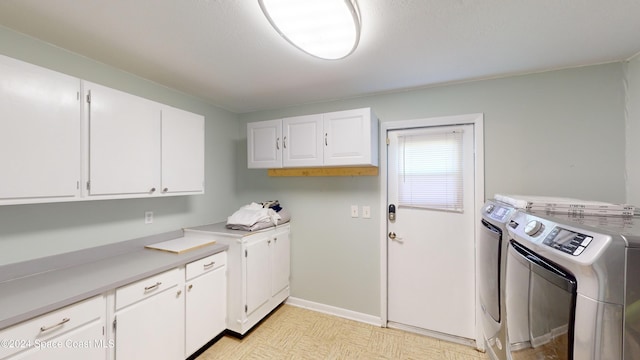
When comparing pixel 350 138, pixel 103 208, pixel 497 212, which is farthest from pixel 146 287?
pixel 497 212

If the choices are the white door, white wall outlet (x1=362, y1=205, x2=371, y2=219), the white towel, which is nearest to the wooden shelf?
the white door

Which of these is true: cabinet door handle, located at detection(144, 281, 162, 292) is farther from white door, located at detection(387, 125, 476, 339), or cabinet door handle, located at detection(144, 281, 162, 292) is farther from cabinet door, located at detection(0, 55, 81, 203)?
white door, located at detection(387, 125, 476, 339)

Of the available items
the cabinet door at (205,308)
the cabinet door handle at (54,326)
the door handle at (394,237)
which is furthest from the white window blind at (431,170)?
the cabinet door handle at (54,326)

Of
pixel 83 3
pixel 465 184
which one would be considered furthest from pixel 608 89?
pixel 83 3

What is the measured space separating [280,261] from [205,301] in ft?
2.75

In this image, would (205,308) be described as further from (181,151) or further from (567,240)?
(567,240)

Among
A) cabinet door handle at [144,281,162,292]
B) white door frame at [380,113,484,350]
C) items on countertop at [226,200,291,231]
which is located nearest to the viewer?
cabinet door handle at [144,281,162,292]

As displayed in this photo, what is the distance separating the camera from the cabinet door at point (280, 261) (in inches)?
101

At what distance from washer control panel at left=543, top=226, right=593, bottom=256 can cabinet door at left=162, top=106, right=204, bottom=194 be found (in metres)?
2.41


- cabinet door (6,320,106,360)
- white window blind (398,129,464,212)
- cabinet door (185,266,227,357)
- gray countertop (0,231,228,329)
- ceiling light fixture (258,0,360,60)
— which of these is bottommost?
cabinet door (185,266,227,357)

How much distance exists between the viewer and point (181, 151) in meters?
2.12

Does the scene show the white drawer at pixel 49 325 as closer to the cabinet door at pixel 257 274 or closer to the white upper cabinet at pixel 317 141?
the cabinet door at pixel 257 274

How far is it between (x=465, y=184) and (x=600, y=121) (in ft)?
3.32

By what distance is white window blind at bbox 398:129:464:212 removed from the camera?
2.22 metres
